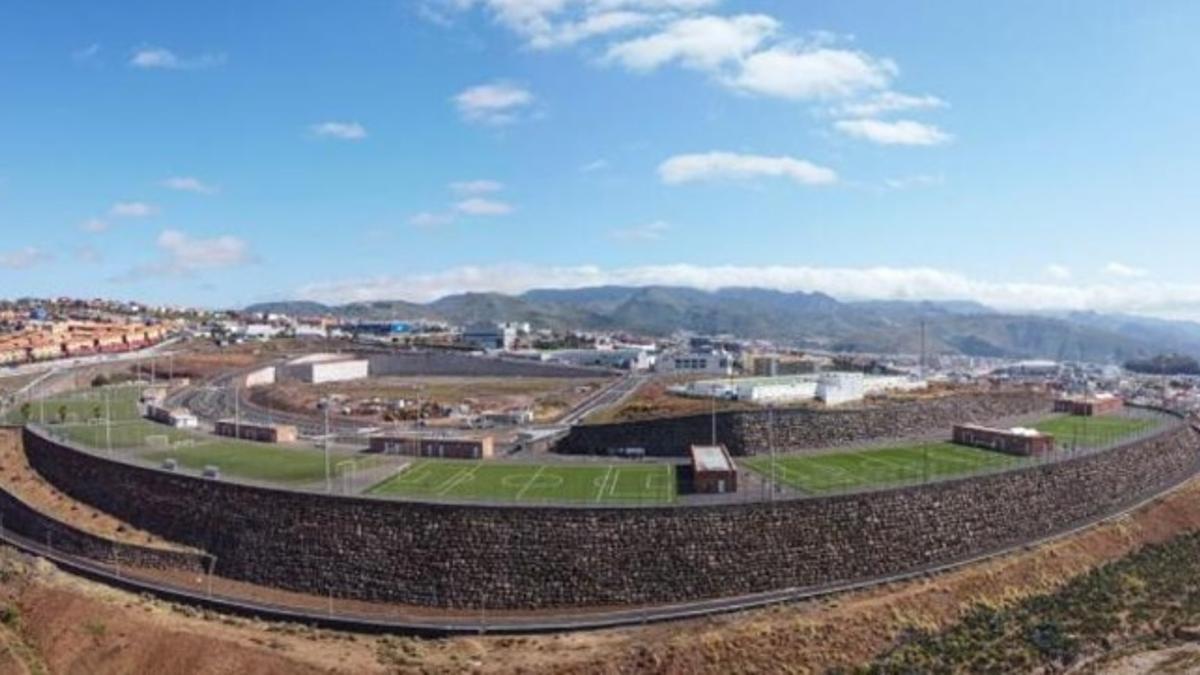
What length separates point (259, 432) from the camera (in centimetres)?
5872

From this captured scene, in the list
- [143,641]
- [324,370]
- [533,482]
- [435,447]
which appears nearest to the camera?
[143,641]

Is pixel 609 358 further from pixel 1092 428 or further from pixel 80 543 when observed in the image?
pixel 80 543

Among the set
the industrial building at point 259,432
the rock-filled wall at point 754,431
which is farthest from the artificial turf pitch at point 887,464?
the industrial building at point 259,432

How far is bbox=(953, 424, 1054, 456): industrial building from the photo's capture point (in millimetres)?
52594

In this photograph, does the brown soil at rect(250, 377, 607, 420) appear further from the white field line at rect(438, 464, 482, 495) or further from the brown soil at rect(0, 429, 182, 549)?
the white field line at rect(438, 464, 482, 495)

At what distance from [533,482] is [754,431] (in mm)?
13341

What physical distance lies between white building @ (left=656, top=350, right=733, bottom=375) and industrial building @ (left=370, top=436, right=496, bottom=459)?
53359 mm

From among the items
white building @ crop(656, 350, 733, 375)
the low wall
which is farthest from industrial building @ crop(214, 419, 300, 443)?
white building @ crop(656, 350, 733, 375)

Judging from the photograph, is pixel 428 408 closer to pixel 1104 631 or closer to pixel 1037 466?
pixel 1037 466

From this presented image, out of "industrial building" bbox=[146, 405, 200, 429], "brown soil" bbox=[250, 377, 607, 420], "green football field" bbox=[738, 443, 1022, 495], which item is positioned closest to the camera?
"green football field" bbox=[738, 443, 1022, 495]

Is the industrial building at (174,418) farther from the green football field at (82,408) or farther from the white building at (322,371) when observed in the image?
the white building at (322,371)

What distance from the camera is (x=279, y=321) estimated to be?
19062 centimetres

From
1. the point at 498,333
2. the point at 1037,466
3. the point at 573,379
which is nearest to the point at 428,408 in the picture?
the point at 573,379

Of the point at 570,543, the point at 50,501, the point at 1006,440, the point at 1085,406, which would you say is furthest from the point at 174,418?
the point at 1085,406
